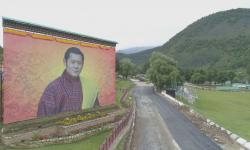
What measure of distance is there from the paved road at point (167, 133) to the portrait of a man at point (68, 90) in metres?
8.35

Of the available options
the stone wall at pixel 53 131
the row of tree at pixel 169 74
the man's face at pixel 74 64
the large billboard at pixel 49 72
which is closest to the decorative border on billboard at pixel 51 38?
the large billboard at pixel 49 72

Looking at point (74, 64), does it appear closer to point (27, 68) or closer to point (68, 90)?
point (68, 90)

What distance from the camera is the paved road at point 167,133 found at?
3344 cm

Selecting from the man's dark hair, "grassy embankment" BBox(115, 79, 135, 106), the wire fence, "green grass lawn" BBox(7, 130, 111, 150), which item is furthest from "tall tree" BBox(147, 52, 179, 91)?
"green grass lawn" BBox(7, 130, 111, 150)

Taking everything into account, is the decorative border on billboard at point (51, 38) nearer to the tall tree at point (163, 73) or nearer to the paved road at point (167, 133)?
the paved road at point (167, 133)

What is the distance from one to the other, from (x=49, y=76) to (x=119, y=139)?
1045cm

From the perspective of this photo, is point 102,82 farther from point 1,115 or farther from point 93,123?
point 1,115

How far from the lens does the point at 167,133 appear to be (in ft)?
131

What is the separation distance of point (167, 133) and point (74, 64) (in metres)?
13.8

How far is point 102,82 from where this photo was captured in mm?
49188

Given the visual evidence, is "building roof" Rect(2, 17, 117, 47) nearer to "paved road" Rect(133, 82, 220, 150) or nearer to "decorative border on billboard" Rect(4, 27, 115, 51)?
"decorative border on billboard" Rect(4, 27, 115, 51)

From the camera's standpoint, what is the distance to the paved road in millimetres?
33438

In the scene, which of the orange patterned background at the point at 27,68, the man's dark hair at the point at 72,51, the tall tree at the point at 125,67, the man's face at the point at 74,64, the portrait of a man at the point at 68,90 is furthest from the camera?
the tall tree at the point at 125,67

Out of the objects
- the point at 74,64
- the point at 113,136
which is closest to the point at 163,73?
the point at 74,64
